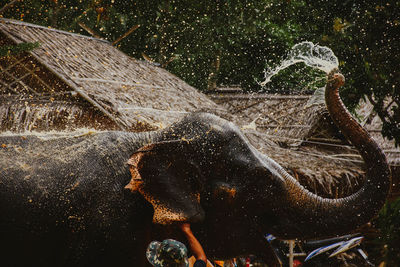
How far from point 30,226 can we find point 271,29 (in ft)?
41.5

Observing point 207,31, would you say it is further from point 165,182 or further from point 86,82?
point 165,182

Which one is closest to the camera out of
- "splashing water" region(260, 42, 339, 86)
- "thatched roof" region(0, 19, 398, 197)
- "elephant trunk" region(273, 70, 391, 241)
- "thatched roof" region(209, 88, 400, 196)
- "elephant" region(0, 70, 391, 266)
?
"elephant" region(0, 70, 391, 266)

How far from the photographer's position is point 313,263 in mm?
6992

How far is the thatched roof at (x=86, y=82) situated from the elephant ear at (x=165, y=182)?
1.83 m

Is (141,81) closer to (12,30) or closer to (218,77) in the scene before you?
(12,30)

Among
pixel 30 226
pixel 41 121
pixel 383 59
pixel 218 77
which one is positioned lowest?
pixel 218 77

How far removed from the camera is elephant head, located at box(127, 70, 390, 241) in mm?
1724

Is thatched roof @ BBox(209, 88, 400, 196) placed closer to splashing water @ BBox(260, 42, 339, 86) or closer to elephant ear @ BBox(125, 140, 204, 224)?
splashing water @ BBox(260, 42, 339, 86)

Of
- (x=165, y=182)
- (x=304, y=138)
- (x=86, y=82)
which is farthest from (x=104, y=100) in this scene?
(x=304, y=138)

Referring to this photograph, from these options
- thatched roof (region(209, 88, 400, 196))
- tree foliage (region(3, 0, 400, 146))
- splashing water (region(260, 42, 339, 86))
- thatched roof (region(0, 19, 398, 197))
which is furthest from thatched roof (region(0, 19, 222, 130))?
tree foliage (region(3, 0, 400, 146))

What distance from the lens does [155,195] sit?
1710 millimetres

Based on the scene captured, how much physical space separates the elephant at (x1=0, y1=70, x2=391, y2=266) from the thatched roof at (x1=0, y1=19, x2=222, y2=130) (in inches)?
68.4

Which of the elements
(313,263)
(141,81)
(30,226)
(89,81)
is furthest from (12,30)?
(313,263)

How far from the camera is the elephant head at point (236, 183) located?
5.65 ft
